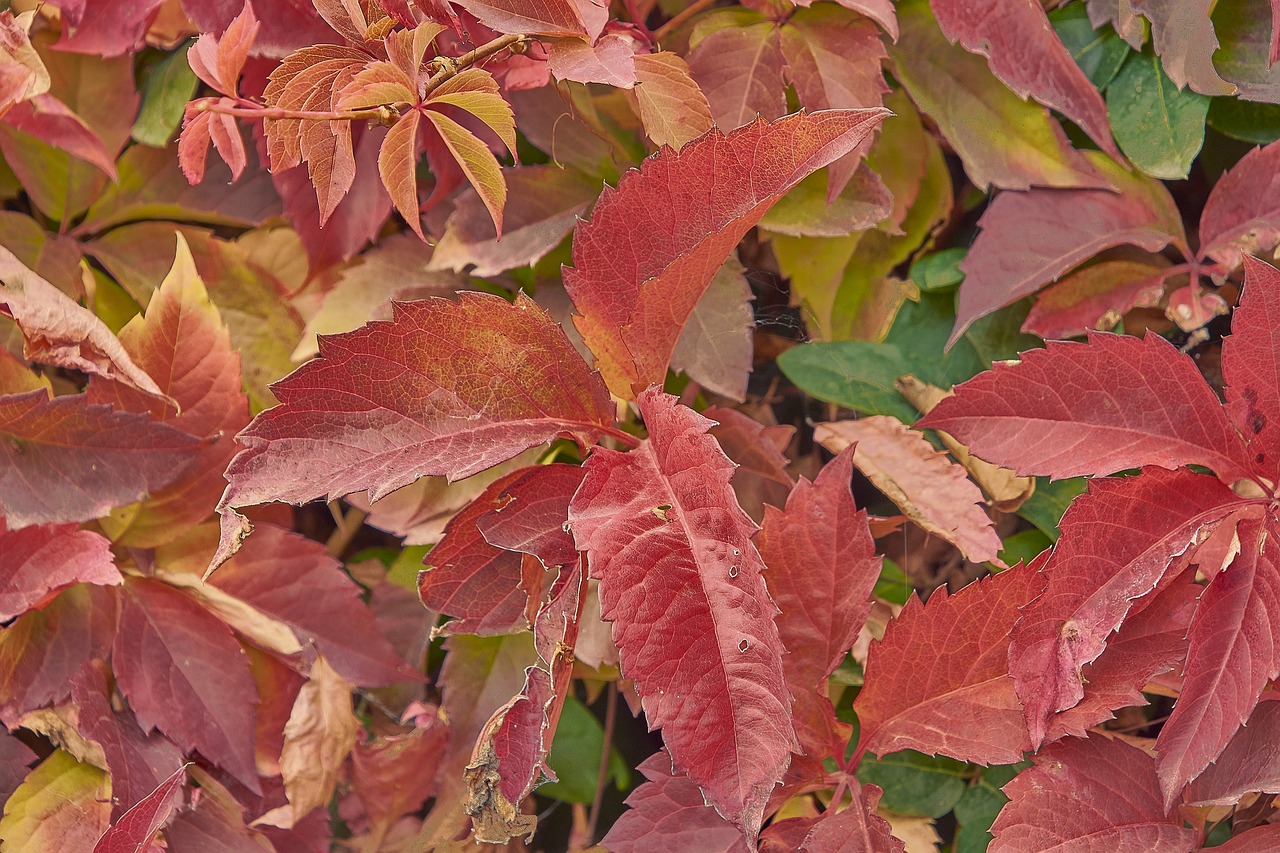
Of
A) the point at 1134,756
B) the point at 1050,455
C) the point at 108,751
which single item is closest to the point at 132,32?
the point at 108,751

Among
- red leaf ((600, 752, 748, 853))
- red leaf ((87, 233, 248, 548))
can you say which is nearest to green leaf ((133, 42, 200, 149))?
red leaf ((87, 233, 248, 548))

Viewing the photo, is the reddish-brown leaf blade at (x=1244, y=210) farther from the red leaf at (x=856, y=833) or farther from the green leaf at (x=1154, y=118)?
the red leaf at (x=856, y=833)

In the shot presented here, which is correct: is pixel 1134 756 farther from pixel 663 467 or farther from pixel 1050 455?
pixel 663 467

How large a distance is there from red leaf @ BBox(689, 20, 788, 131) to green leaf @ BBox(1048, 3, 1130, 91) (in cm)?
20

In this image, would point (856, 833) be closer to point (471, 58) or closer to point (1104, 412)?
point (1104, 412)

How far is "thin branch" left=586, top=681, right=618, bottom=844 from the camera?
0.70 m

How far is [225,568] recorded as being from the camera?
637 millimetres

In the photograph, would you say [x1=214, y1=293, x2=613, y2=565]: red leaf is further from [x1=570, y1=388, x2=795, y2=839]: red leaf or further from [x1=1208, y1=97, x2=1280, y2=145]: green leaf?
[x1=1208, y1=97, x2=1280, y2=145]: green leaf

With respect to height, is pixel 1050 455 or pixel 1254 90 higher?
pixel 1254 90

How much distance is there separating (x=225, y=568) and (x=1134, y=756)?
0.56 meters

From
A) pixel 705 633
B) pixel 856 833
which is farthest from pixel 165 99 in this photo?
pixel 856 833

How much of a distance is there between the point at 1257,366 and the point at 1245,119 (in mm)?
212

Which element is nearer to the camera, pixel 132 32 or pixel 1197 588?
pixel 1197 588

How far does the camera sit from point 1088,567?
48cm
